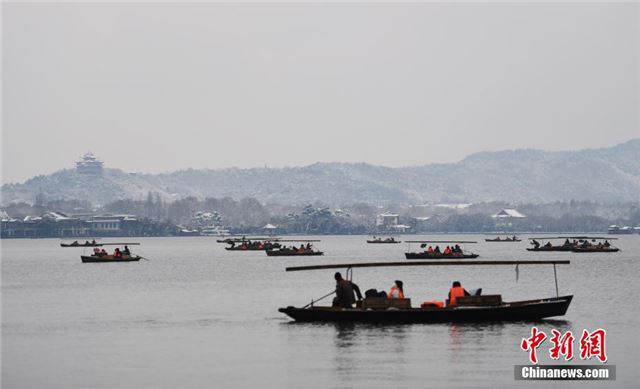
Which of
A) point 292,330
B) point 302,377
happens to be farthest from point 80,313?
point 302,377

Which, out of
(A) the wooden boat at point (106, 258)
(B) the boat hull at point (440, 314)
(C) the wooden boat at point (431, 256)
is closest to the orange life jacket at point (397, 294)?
(B) the boat hull at point (440, 314)

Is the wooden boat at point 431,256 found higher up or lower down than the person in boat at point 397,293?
higher up

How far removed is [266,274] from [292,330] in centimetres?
6296

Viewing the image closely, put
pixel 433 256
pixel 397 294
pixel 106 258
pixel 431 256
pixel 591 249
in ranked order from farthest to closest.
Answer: pixel 591 249 < pixel 106 258 < pixel 431 256 < pixel 433 256 < pixel 397 294

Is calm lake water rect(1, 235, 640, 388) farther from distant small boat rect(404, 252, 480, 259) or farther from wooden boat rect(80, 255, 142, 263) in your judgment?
wooden boat rect(80, 255, 142, 263)

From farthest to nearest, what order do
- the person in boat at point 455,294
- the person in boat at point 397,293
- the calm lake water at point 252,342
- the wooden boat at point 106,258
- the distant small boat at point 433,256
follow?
the wooden boat at point 106,258, the distant small boat at point 433,256, the person in boat at point 397,293, the person in boat at point 455,294, the calm lake water at point 252,342

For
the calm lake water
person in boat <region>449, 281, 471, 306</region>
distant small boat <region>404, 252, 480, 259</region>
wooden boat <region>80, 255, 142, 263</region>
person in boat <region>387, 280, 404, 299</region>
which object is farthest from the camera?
wooden boat <region>80, 255, 142, 263</region>

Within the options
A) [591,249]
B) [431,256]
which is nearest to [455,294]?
[431,256]

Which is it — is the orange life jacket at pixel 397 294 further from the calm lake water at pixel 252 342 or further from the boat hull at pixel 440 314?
the calm lake water at pixel 252 342

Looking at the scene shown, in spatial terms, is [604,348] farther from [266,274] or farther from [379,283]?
[266,274]

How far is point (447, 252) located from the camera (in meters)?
137

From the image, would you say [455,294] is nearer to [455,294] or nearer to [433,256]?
[455,294]

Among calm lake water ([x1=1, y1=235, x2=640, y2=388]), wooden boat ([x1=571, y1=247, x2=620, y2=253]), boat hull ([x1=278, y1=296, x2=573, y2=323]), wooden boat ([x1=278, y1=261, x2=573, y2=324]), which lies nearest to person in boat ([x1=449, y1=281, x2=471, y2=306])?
wooden boat ([x1=278, y1=261, x2=573, y2=324])

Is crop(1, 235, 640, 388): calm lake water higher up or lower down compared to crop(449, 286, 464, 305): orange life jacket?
lower down
